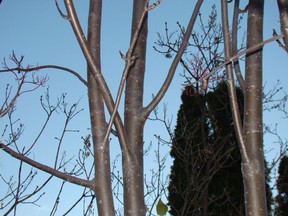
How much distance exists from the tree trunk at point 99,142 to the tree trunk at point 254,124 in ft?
1.46

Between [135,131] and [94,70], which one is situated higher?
[94,70]

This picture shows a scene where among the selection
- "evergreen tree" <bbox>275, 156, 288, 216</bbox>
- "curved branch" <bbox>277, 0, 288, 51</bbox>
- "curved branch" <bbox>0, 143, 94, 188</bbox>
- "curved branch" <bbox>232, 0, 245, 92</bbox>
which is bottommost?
"curved branch" <bbox>0, 143, 94, 188</bbox>

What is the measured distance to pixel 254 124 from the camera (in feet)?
4.44

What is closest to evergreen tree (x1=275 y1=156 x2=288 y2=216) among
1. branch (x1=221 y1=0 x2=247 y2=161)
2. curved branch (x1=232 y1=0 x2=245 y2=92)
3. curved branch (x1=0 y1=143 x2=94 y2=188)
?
curved branch (x1=232 y1=0 x2=245 y2=92)

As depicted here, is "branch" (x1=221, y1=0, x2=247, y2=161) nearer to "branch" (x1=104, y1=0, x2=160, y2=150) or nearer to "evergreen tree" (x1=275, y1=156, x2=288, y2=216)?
"branch" (x1=104, y1=0, x2=160, y2=150)

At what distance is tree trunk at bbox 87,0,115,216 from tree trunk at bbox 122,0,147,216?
7 cm

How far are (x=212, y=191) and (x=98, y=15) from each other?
243 inches

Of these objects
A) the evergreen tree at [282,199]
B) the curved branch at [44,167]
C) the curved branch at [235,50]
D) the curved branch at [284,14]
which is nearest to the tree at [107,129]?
the curved branch at [44,167]

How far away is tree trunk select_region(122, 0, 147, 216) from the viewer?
1.31 m

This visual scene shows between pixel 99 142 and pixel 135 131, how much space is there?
0.55ft

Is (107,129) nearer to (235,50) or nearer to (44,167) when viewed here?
(44,167)

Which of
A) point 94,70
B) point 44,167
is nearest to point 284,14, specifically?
point 94,70

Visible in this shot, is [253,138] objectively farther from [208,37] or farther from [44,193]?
[208,37]

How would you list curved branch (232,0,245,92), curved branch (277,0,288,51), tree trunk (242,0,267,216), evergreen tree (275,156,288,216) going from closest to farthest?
curved branch (277,0,288,51), tree trunk (242,0,267,216), curved branch (232,0,245,92), evergreen tree (275,156,288,216)
